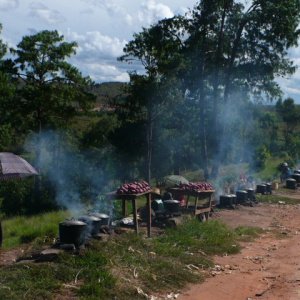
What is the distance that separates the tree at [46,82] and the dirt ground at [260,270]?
11148 millimetres

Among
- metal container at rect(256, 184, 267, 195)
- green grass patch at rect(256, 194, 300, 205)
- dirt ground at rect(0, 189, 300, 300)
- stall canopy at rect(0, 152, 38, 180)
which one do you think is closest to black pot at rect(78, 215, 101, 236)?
dirt ground at rect(0, 189, 300, 300)

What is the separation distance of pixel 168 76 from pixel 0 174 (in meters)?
13.6

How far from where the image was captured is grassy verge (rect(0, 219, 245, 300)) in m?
7.29

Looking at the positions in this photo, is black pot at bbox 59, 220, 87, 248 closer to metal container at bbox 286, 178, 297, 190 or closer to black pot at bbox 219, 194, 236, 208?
black pot at bbox 219, 194, 236, 208

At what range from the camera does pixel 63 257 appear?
27.1ft

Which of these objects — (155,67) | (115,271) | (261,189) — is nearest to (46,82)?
(155,67)

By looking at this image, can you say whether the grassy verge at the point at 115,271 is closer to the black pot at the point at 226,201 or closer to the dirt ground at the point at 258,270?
the dirt ground at the point at 258,270

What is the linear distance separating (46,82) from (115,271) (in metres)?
16.8

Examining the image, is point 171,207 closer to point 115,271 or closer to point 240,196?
point 115,271

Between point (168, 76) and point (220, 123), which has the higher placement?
point (168, 76)

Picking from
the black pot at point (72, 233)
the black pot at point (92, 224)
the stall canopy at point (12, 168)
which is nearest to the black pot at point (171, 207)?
the black pot at point (92, 224)

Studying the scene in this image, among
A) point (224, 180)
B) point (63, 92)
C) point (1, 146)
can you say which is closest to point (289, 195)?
point (224, 180)

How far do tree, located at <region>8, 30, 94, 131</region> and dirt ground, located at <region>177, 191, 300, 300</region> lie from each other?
11148 millimetres

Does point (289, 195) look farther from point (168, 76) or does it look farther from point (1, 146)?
point (1, 146)
